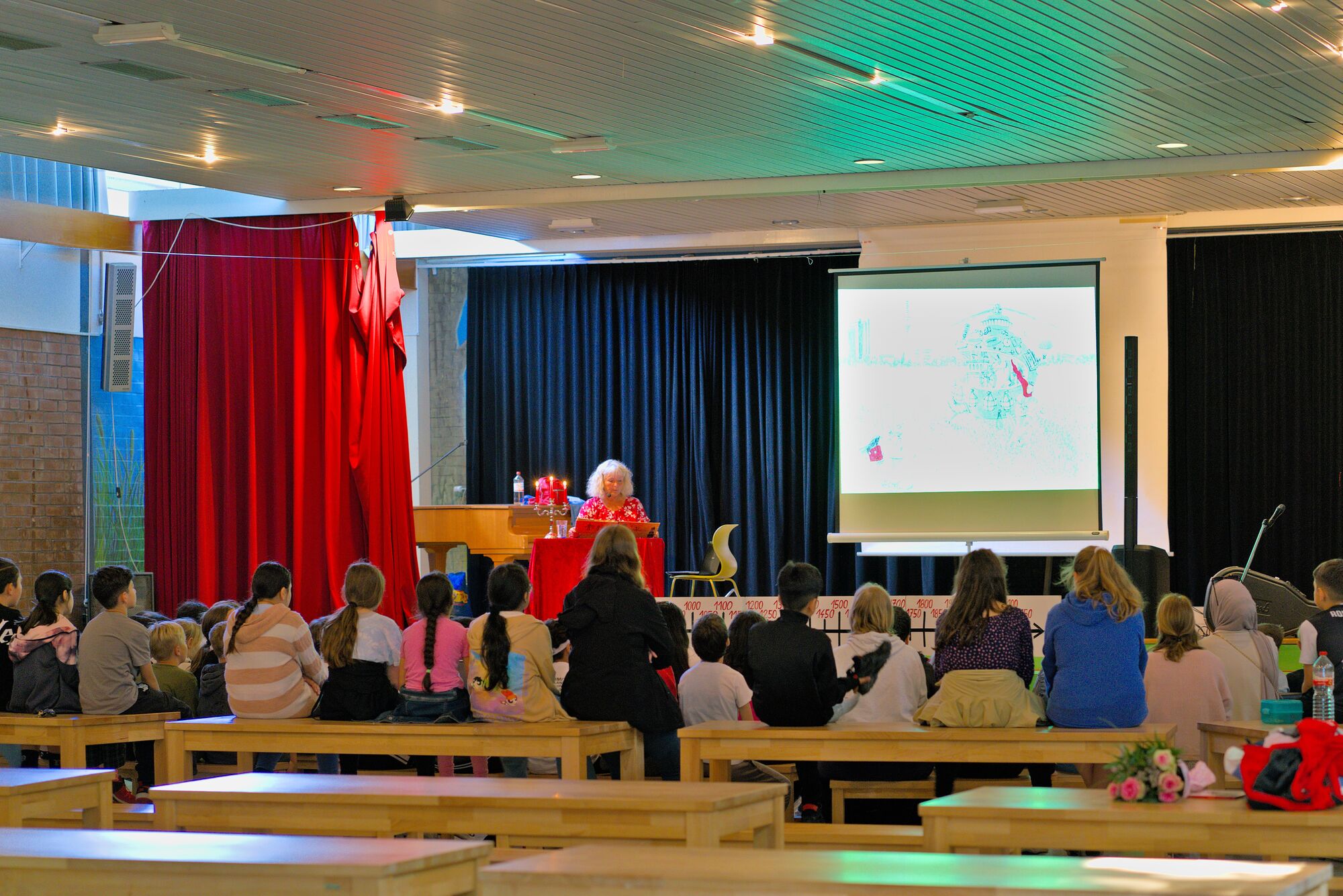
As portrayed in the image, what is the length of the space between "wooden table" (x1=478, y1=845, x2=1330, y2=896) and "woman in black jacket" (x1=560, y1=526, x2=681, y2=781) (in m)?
2.56

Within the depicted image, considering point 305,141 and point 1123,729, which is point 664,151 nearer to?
point 305,141

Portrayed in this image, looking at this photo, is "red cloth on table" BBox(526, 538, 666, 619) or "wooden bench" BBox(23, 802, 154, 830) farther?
"red cloth on table" BBox(526, 538, 666, 619)

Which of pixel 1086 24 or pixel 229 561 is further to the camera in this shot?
pixel 229 561

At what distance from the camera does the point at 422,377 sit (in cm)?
1398

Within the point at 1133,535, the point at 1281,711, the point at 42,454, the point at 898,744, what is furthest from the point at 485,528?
the point at 1281,711

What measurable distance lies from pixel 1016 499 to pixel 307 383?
17.0ft

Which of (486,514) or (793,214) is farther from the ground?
(793,214)

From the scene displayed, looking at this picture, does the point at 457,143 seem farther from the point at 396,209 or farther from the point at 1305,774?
the point at 1305,774

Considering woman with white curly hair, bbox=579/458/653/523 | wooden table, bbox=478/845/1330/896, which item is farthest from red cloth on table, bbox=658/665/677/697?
wooden table, bbox=478/845/1330/896

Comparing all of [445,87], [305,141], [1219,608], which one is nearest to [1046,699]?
[1219,608]

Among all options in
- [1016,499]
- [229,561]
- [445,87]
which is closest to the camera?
[445,87]

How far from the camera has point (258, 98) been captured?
767 cm

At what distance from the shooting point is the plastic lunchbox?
5145mm

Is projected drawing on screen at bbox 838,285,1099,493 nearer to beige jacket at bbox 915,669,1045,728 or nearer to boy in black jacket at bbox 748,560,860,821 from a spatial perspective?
boy in black jacket at bbox 748,560,860,821
